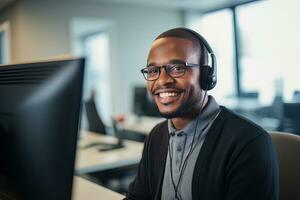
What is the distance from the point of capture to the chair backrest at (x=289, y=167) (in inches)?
Result: 45.4

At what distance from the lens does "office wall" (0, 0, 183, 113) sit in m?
4.97

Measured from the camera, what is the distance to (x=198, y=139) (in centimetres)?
108

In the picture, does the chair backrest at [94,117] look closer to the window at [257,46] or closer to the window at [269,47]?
the window at [257,46]

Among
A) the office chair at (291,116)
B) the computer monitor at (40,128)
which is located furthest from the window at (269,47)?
the computer monitor at (40,128)

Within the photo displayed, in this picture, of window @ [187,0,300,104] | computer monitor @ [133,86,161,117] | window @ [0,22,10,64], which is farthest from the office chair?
window @ [0,22,10,64]

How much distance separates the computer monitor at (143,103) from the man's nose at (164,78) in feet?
9.30

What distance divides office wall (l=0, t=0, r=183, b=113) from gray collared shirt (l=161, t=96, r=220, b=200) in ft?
12.6

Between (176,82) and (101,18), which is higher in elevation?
(101,18)

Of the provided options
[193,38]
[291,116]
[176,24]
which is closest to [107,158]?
[193,38]

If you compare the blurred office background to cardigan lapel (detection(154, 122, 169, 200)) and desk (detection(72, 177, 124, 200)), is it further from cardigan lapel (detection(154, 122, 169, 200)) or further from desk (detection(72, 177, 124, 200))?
cardigan lapel (detection(154, 122, 169, 200))

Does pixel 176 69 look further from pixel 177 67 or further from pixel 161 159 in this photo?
pixel 161 159

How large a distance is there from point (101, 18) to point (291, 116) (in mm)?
A: 3458

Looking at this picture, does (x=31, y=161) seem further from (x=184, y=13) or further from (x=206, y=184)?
(x=184, y=13)

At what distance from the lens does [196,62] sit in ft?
3.57
